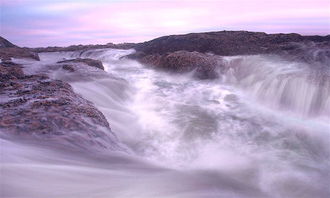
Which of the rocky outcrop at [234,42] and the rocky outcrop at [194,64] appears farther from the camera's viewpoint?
the rocky outcrop at [234,42]

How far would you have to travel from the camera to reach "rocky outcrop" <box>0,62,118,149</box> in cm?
379

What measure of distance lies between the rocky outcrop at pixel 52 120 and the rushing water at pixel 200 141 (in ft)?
0.88

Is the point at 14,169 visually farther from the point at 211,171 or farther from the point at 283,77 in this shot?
the point at 283,77

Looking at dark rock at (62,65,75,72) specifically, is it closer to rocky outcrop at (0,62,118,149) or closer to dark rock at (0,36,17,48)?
rocky outcrop at (0,62,118,149)

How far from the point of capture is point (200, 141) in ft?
19.1

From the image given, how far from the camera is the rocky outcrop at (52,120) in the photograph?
12.4ft

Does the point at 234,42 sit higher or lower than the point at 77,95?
higher

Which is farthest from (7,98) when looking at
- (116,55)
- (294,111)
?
(116,55)

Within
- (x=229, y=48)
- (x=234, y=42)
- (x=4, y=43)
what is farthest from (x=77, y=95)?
(x=4, y=43)

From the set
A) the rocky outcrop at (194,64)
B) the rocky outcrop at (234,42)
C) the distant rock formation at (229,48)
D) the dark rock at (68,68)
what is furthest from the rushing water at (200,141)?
the rocky outcrop at (234,42)

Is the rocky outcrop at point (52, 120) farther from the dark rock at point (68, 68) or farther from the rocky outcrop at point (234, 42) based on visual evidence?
the rocky outcrop at point (234, 42)

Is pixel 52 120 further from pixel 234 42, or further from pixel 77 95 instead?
pixel 234 42

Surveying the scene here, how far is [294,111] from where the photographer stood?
823 centimetres

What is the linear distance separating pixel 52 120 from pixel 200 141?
277 cm
